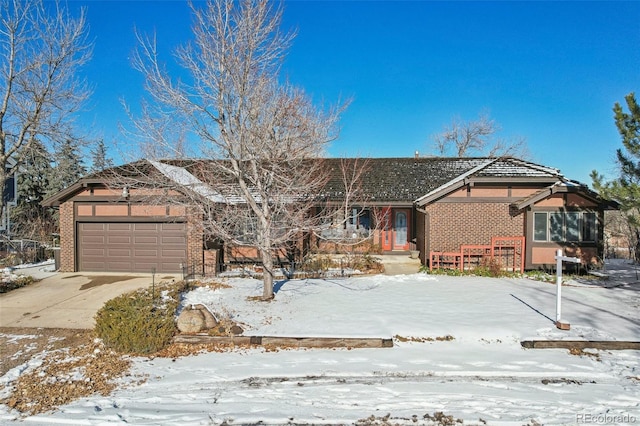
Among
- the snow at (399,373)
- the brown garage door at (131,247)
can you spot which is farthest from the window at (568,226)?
the brown garage door at (131,247)

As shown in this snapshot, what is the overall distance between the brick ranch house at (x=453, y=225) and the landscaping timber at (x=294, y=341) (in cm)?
675

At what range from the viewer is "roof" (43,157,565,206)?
1111cm

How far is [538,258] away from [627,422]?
10658mm

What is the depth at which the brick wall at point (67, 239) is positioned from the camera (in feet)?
45.5

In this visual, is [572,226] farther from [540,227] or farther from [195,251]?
[195,251]

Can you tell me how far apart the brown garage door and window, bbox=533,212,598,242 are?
1448cm

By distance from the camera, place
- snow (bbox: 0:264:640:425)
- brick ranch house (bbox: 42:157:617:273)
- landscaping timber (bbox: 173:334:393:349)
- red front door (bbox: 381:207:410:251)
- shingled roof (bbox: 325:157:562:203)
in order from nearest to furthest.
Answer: snow (bbox: 0:264:640:425)
landscaping timber (bbox: 173:334:393:349)
brick ranch house (bbox: 42:157:617:273)
shingled roof (bbox: 325:157:562:203)
red front door (bbox: 381:207:410:251)

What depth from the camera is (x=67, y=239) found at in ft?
45.5

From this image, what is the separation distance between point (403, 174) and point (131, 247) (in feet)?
45.1

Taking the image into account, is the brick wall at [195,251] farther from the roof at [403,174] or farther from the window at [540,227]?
the window at [540,227]

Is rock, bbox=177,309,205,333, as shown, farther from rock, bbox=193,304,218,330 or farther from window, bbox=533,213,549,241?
window, bbox=533,213,549,241

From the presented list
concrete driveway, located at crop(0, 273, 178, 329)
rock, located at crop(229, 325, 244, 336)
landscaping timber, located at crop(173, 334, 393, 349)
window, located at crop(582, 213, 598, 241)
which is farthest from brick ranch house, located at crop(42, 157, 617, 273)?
landscaping timber, located at crop(173, 334, 393, 349)

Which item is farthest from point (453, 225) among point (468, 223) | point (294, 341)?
point (294, 341)

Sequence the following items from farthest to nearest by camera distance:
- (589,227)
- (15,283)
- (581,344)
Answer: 1. (589,227)
2. (15,283)
3. (581,344)
